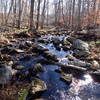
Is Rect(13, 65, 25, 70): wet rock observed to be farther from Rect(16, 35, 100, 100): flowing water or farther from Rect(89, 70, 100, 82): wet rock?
Rect(89, 70, 100, 82): wet rock

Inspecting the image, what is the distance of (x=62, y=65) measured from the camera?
1100 centimetres

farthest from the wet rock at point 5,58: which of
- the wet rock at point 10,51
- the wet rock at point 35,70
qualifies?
the wet rock at point 35,70

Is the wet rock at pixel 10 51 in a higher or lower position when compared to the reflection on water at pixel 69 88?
higher

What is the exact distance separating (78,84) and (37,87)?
84.1 inches

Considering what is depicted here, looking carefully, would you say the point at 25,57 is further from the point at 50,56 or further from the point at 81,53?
the point at 81,53

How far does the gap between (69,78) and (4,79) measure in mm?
2936

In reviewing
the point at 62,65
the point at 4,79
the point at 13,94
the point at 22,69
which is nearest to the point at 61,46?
the point at 62,65

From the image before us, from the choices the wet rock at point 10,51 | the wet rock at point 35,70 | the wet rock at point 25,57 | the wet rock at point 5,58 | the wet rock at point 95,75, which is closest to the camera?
the wet rock at point 35,70

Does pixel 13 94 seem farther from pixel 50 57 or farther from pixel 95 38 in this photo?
pixel 95 38

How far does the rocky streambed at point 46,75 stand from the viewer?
775cm

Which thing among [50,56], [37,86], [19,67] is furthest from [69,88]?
[50,56]

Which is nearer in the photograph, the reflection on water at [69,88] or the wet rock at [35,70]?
the reflection on water at [69,88]

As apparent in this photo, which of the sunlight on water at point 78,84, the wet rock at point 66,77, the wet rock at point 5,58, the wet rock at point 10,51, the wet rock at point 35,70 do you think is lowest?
the sunlight on water at point 78,84

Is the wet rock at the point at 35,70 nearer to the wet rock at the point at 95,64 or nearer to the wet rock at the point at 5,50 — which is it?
the wet rock at the point at 95,64
